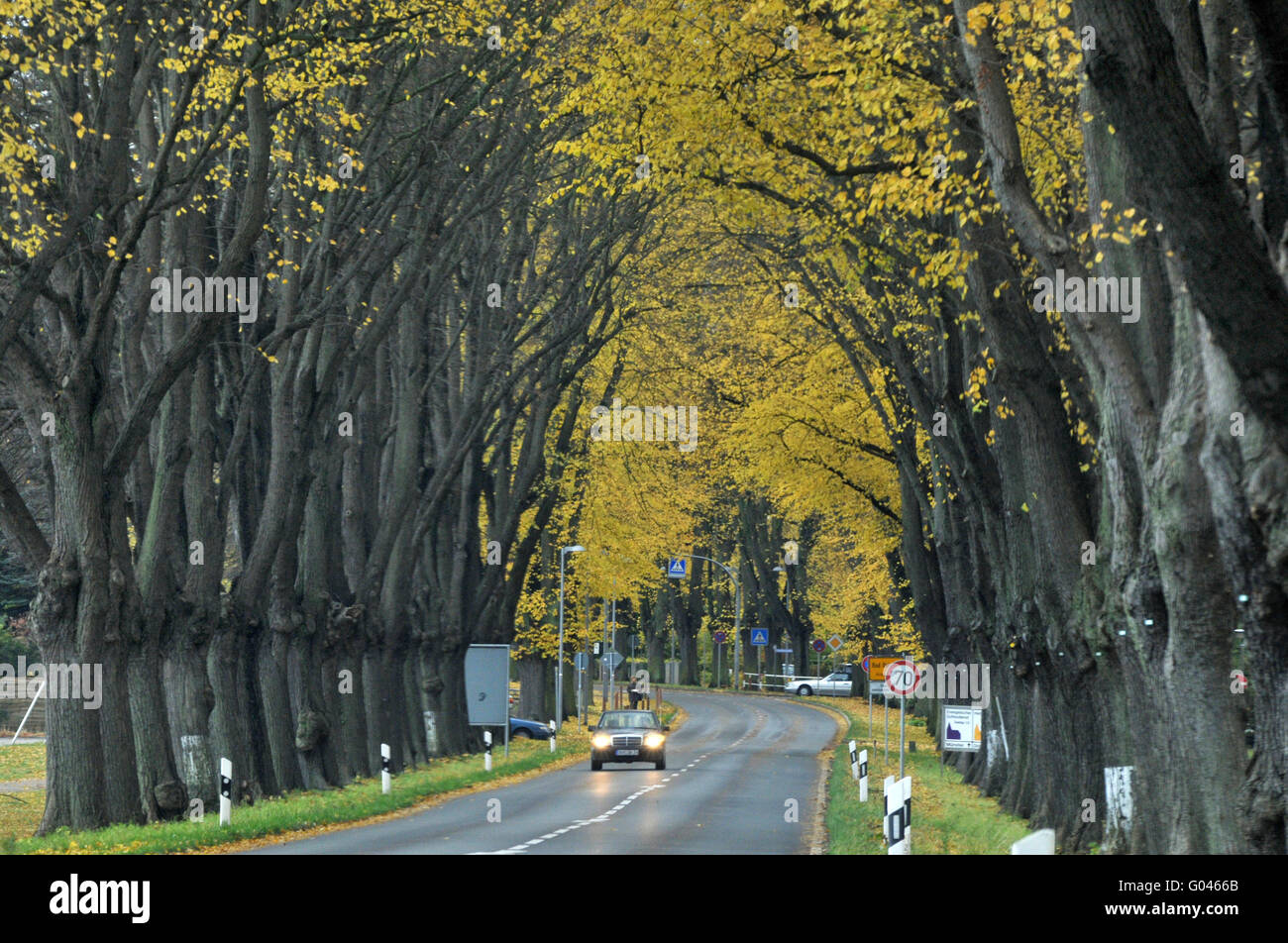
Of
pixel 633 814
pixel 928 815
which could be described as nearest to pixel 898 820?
pixel 928 815

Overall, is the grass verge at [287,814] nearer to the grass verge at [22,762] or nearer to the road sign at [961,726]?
the grass verge at [22,762]

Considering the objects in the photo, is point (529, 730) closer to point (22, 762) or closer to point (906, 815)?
point (22, 762)

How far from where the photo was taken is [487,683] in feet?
130

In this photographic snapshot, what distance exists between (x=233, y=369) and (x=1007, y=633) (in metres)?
11.8

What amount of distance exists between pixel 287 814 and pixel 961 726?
10857 mm

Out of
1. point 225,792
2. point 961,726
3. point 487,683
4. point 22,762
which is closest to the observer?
point 225,792

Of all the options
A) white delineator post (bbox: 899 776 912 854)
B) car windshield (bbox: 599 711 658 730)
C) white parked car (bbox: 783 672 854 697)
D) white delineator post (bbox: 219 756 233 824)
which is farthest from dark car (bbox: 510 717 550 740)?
white parked car (bbox: 783 672 854 697)

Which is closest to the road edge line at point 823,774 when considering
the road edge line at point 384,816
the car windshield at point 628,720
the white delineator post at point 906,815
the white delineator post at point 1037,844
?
the car windshield at point 628,720

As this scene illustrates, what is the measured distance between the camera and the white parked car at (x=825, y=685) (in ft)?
305

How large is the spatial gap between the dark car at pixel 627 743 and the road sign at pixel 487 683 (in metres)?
2.37

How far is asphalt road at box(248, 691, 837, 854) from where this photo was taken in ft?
62.8

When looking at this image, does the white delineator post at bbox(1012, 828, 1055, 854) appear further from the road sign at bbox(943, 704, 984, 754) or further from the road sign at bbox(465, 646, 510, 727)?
the road sign at bbox(465, 646, 510, 727)

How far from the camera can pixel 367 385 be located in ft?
99.4
